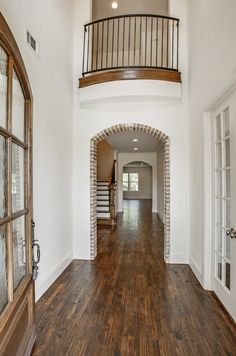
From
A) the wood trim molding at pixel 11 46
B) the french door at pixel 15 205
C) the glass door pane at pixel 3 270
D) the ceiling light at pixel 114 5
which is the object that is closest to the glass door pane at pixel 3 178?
the french door at pixel 15 205

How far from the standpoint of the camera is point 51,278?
3334 mm

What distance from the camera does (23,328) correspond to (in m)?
1.83

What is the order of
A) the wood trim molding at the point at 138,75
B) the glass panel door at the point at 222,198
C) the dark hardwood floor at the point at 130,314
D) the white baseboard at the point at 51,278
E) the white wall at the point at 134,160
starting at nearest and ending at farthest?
the dark hardwood floor at the point at 130,314 < the glass panel door at the point at 222,198 < the white baseboard at the point at 51,278 < the wood trim molding at the point at 138,75 < the white wall at the point at 134,160

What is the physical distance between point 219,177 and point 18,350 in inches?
105

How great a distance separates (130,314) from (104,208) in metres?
5.42

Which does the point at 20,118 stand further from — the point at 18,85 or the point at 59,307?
the point at 59,307

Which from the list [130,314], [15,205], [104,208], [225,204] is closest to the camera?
[15,205]

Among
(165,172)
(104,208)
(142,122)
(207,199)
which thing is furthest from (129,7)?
(104,208)

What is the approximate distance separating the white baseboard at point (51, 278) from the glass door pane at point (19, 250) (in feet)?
3.53

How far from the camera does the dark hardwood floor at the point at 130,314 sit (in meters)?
2.09

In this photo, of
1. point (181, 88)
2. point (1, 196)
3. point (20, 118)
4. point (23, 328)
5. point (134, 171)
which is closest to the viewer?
point (1, 196)

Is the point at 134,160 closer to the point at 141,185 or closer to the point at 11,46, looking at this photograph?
the point at 141,185

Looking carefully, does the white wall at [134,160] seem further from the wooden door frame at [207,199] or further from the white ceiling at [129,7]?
the wooden door frame at [207,199]

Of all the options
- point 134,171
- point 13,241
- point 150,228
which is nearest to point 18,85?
point 13,241
